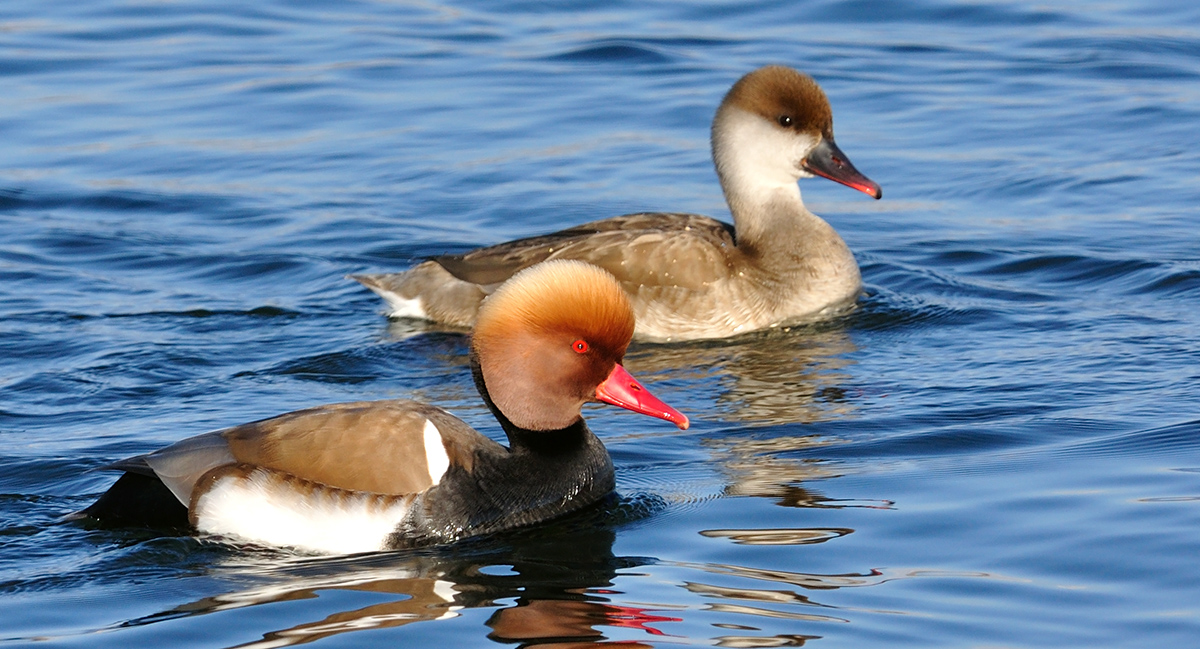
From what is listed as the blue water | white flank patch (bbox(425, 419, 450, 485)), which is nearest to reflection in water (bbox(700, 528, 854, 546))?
the blue water

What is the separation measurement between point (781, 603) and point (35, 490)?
3.19m

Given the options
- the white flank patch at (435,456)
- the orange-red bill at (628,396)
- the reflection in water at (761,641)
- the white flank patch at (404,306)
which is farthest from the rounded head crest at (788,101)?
the reflection in water at (761,641)

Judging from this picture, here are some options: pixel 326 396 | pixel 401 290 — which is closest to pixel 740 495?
pixel 326 396

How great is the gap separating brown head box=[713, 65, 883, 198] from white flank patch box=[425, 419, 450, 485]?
4575mm

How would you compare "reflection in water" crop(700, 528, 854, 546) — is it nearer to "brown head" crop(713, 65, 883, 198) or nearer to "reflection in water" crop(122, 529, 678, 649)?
"reflection in water" crop(122, 529, 678, 649)

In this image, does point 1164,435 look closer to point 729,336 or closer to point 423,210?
point 729,336

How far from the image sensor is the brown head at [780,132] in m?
10.2

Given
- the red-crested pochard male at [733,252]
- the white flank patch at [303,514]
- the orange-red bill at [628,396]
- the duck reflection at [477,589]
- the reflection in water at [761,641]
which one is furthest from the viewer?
the red-crested pochard male at [733,252]

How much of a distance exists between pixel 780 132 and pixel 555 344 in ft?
14.1

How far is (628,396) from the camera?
261 inches

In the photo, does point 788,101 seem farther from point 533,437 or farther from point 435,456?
point 435,456

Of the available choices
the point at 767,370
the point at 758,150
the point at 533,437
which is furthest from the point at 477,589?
the point at 758,150

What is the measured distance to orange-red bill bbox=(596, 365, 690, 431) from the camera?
21.6ft

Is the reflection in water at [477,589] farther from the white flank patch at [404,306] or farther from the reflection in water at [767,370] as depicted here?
the white flank patch at [404,306]
